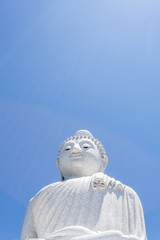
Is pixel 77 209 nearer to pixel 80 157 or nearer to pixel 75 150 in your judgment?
pixel 80 157

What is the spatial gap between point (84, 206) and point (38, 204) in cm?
96

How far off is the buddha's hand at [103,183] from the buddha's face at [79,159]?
2.42 feet

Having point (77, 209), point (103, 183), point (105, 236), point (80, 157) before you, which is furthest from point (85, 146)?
point (105, 236)

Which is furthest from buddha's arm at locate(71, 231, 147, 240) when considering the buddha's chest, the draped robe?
the buddha's chest

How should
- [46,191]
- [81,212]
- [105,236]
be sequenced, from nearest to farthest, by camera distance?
[105,236] < [81,212] < [46,191]

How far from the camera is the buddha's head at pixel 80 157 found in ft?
20.8

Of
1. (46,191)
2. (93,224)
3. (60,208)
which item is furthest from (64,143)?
(93,224)

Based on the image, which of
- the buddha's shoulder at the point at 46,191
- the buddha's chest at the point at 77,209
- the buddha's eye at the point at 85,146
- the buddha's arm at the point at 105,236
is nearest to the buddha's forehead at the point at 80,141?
the buddha's eye at the point at 85,146

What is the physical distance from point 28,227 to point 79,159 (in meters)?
1.69

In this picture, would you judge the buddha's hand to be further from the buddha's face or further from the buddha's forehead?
the buddha's forehead

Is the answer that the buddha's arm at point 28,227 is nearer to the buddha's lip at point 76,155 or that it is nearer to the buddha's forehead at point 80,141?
the buddha's lip at point 76,155

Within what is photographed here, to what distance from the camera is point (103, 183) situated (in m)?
5.50

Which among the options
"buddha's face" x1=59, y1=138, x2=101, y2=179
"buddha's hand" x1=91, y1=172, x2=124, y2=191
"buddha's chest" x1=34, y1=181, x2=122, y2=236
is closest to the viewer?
"buddha's chest" x1=34, y1=181, x2=122, y2=236

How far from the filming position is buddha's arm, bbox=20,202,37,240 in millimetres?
5469
